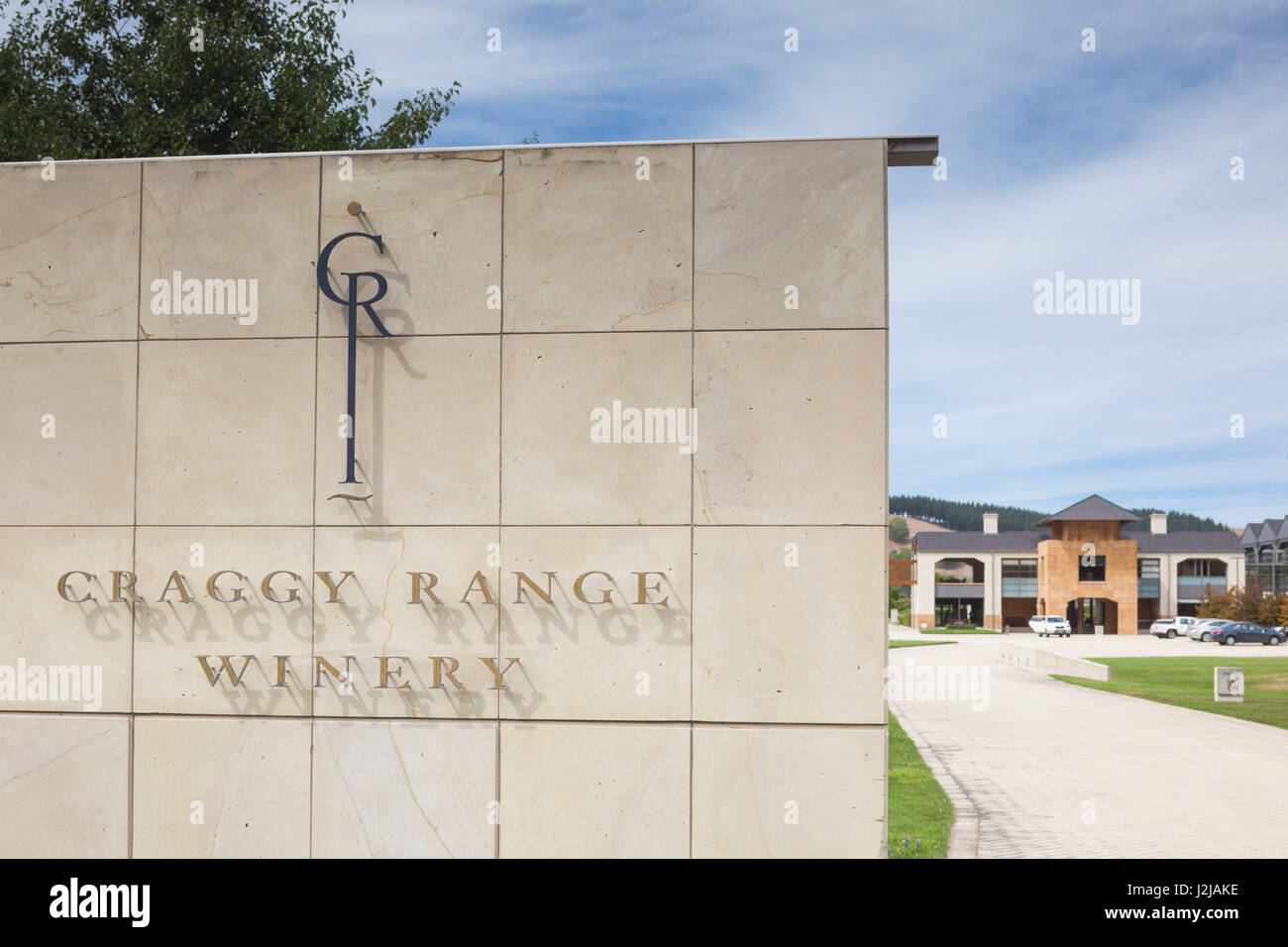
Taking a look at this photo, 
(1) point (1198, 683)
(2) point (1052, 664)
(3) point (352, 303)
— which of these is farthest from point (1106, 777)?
(2) point (1052, 664)

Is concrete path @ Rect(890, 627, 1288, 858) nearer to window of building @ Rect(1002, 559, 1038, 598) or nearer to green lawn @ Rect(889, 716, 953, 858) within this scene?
green lawn @ Rect(889, 716, 953, 858)

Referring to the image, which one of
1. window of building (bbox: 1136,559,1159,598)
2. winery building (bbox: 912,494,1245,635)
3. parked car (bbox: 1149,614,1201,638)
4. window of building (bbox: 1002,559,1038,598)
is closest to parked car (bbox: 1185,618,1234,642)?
parked car (bbox: 1149,614,1201,638)

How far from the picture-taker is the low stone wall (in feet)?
107

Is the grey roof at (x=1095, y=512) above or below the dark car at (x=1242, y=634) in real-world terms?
above

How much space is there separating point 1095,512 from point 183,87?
7498 centimetres

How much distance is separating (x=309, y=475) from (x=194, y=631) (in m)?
1.31

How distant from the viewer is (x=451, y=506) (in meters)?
6.73

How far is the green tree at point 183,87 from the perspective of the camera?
15523mm

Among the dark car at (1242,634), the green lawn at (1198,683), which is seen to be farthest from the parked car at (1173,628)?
the green lawn at (1198,683)

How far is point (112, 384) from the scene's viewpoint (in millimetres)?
7035

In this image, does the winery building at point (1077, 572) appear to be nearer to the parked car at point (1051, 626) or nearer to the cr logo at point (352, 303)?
the parked car at point (1051, 626)

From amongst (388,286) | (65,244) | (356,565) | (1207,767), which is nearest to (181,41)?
(65,244)

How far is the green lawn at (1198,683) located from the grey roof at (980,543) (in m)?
42.6
